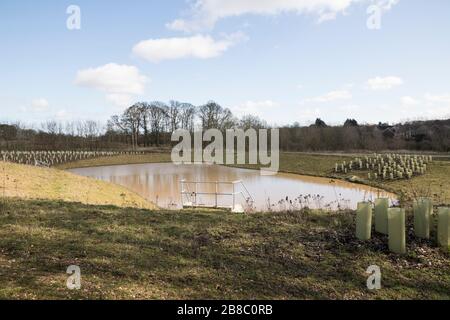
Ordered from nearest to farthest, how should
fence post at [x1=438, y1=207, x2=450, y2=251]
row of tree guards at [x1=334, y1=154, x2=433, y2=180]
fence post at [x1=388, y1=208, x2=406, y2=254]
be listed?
fence post at [x1=388, y1=208, x2=406, y2=254]
fence post at [x1=438, y1=207, x2=450, y2=251]
row of tree guards at [x1=334, y1=154, x2=433, y2=180]

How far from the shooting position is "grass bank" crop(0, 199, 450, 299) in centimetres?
435

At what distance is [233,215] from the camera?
8.16m

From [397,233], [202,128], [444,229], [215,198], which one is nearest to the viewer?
[397,233]

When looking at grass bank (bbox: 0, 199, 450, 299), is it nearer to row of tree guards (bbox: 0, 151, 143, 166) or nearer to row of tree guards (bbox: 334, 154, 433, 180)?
row of tree guards (bbox: 334, 154, 433, 180)

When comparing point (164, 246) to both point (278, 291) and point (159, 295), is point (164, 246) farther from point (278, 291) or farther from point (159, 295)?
point (278, 291)

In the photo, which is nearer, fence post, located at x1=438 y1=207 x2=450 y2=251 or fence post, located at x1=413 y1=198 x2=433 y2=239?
fence post, located at x1=438 y1=207 x2=450 y2=251

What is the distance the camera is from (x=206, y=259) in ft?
17.4

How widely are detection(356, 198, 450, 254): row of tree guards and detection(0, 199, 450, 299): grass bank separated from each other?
0.62ft

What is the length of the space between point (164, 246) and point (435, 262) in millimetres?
4017

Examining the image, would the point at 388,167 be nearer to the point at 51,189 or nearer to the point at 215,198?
the point at 215,198

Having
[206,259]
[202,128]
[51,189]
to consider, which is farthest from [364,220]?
[202,128]

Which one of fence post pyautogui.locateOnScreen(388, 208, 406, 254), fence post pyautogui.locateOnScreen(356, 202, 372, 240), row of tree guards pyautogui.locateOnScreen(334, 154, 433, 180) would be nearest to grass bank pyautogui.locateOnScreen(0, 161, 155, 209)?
fence post pyautogui.locateOnScreen(356, 202, 372, 240)

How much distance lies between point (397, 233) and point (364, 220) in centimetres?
59
